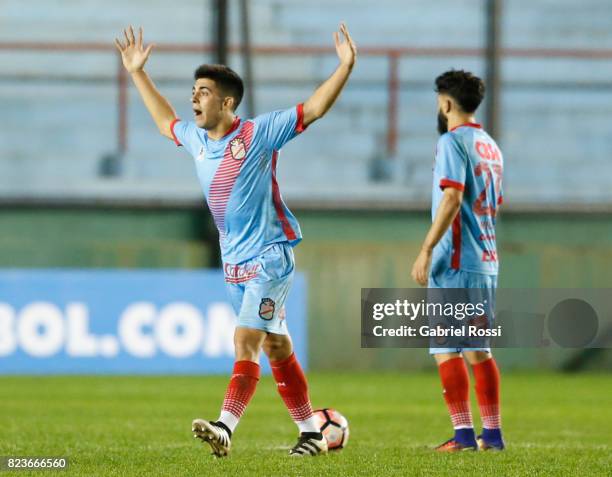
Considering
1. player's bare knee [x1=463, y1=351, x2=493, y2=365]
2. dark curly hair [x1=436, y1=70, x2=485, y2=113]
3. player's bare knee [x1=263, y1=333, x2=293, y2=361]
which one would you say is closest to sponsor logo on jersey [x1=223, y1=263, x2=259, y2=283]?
player's bare knee [x1=263, y1=333, x2=293, y2=361]

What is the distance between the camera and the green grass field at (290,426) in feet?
17.2

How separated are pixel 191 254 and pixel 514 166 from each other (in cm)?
359

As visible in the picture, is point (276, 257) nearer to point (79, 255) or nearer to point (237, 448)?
point (237, 448)

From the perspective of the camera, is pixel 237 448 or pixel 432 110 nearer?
pixel 237 448

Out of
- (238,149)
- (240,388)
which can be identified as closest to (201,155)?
(238,149)

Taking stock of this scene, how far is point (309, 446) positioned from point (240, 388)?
0.51m

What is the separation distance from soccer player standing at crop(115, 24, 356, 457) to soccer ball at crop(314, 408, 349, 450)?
246mm

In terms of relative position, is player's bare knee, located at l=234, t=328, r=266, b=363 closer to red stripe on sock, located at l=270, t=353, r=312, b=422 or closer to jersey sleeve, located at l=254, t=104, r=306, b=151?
red stripe on sock, located at l=270, t=353, r=312, b=422

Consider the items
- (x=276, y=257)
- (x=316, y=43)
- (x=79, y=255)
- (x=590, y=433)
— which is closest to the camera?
(x=276, y=257)

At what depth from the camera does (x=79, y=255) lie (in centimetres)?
1277

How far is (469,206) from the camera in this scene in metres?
5.95

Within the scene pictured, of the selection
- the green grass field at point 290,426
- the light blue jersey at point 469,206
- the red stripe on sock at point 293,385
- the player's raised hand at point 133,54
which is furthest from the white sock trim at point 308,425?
the player's raised hand at point 133,54

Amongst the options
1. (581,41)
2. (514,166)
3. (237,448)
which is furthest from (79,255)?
(237,448)

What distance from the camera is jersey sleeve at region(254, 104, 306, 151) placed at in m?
5.47
